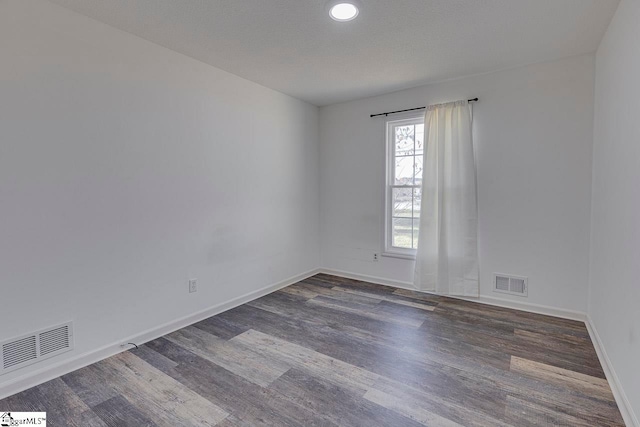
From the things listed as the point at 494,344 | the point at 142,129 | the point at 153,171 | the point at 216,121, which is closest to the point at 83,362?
the point at 153,171

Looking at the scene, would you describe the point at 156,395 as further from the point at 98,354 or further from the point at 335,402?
the point at 335,402

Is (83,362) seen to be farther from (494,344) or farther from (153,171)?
(494,344)

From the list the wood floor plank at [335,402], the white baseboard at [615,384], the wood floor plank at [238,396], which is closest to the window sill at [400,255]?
the white baseboard at [615,384]

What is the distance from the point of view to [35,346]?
1973 mm

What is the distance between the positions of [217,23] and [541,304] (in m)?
3.78

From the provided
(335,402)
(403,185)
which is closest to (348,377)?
(335,402)

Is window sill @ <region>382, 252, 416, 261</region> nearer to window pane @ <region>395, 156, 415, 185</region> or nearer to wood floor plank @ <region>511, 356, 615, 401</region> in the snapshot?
window pane @ <region>395, 156, 415, 185</region>

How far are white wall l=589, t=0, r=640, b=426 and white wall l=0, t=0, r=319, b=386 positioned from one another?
304 cm

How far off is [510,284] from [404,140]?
2004 millimetres

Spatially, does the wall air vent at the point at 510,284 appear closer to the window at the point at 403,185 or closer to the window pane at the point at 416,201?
the window at the point at 403,185

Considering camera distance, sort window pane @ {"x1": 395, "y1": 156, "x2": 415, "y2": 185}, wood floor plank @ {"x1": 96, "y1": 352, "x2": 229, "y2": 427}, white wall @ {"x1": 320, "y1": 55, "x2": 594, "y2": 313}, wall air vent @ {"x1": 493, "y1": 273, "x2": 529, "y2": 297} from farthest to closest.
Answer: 1. window pane @ {"x1": 395, "y1": 156, "x2": 415, "y2": 185}
2. wall air vent @ {"x1": 493, "y1": 273, "x2": 529, "y2": 297}
3. white wall @ {"x1": 320, "y1": 55, "x2": 594, "y2": 313}
4. wood floor plank @ {"x1": 96, "y1": 352, "x2": 229, "y2": 427}

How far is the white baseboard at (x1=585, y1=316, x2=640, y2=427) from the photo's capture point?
5.21 feet

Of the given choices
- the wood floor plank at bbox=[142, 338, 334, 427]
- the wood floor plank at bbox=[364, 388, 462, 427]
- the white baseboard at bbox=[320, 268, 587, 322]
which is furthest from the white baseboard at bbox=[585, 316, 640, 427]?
the wood floor plank at bbox=[142, 338, 334, 427]

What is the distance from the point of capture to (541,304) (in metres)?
3.06
